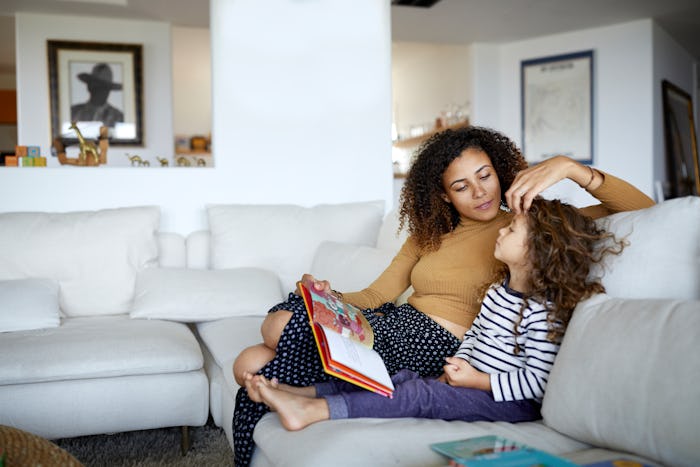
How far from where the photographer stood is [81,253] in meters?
2.61

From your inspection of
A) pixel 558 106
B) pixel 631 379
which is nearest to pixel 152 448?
pixel 631 379

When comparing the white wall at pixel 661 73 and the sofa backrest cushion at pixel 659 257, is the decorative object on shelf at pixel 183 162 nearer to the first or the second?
the sofa backrest cushion at pixel 659 257

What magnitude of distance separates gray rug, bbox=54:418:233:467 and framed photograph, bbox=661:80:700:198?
4.94 metres

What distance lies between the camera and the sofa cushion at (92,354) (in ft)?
6.38

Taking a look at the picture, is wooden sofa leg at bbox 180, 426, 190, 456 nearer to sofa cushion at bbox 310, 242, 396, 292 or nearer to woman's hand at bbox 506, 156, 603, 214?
sofa cushion at bbox 310, 242, 396, 292

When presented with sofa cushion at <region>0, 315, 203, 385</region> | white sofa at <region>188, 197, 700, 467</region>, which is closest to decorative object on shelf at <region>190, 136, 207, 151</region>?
sofa cushion at <region>0, 315, 203, 385</region>

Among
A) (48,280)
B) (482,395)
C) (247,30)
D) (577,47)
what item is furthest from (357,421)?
(577,47)

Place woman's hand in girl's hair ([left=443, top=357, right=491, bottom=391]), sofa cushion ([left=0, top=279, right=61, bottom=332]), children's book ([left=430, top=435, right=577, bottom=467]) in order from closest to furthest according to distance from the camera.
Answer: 1. children's book ([left=430, top=435, right=577, bottom=467])
2. woman's hand in girl's hair ([left=443, top=357, right=491, bottom=391])
3. sofa cushion ([left=0, top=279, right=61, bottom=332])

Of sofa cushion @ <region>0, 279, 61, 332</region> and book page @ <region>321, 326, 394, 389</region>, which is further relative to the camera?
sofa cushion @ <region>0, 279, 61, 332</region>

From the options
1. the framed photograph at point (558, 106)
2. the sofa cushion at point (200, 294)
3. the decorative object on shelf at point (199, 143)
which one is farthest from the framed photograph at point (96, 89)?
the framed photograph at point (558, 106)

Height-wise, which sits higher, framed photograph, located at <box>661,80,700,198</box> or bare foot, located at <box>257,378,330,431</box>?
framed photograph, located at <box>661,80,700,198</box>

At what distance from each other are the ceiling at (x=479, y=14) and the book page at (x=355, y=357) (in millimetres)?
4062

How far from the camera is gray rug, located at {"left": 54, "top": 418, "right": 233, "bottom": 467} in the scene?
81.1 inches

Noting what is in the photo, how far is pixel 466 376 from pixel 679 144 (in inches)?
223
